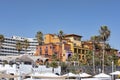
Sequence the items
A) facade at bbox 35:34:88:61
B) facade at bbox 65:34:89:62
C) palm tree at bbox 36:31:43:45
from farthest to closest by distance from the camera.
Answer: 1. palm tree at bbox 36:31:43:45
2. facade at bbox 65:34:89:62
3. facade at bbox 35:34:88:61

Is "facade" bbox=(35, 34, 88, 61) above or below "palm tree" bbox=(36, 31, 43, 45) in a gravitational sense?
below

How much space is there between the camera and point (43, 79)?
38469mm

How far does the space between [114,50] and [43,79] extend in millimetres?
54599

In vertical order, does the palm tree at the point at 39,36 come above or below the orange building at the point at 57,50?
above

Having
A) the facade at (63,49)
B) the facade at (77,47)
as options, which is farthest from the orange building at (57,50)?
the facade at (77,47)

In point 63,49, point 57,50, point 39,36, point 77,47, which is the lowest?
point 57,50

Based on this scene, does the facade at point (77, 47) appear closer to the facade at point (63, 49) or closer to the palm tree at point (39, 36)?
the facade at point (63, 49)

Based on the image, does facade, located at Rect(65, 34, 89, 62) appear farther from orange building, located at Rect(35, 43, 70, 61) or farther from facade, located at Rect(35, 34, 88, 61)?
orange building, located at Rect(35, 43, 70, 61)

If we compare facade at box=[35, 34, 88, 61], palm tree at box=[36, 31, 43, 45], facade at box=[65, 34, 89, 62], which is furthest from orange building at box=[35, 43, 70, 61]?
palm tree at box=[36, 31, 43, 45]

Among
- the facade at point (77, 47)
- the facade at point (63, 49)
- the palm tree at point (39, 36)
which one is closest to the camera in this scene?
the facade at point (63, 49)

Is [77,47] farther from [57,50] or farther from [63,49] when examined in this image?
[57,50]

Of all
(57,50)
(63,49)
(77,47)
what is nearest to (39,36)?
(57,50)

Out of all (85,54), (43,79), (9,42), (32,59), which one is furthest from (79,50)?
(9,42)

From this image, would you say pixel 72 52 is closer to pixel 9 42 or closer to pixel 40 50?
pixel 40 50
